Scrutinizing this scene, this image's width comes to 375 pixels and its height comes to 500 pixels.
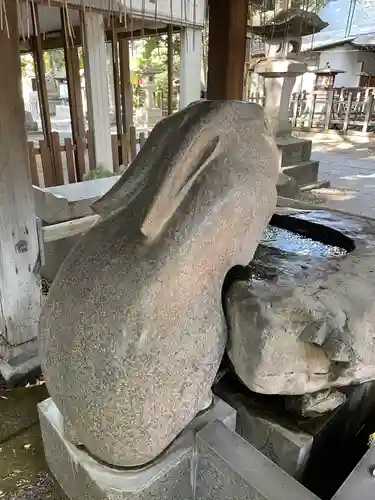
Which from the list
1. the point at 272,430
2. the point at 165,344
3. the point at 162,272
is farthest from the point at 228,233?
the point at 272,430

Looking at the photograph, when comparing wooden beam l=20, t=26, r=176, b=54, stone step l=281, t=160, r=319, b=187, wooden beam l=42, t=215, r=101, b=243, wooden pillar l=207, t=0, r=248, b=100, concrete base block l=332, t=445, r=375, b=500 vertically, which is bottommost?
stone step l=281, t=160, r=319, b=187

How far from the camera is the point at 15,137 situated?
7.34 ft

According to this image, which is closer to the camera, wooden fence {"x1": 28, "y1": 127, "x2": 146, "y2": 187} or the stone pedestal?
the stone pedestal

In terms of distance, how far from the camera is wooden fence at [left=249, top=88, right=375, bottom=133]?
12.1m

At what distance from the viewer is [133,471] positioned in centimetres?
148

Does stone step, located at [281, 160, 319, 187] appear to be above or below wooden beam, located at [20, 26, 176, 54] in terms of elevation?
below

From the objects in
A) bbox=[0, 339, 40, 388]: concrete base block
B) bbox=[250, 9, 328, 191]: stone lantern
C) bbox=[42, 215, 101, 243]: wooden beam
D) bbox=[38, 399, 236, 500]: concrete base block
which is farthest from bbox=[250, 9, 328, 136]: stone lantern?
bbox=[38, 399, 236, 500]: concrete base block

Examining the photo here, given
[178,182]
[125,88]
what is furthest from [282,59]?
[178,182]

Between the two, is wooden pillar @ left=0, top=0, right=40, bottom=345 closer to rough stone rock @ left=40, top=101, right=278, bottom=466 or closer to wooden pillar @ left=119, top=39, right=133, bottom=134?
rough stone rock @ left=40, top=101, right=278, bottom=466

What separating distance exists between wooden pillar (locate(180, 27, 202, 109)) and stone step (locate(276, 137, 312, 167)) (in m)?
1.85

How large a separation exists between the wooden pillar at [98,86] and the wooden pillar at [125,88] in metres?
1.01

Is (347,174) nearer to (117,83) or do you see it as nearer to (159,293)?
(117,83)

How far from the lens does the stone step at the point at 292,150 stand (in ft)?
22.3

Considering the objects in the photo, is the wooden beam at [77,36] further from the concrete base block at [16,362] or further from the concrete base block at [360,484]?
the concrete base block at [360,484]
